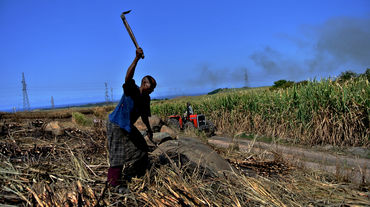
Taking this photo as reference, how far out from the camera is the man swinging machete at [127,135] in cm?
302

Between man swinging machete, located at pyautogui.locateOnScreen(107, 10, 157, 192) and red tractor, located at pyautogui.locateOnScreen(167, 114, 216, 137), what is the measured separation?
7.83 m

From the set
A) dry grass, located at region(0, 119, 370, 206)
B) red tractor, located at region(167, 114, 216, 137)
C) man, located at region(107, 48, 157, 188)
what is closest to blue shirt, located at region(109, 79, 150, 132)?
man, located at region(107, 48, 157, 188)

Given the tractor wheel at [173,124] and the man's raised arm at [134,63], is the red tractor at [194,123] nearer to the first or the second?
the tractor wheel at [173,124]

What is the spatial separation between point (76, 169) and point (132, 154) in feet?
2.29

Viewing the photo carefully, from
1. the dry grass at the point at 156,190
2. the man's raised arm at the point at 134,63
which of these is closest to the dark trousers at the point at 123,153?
the dry grass at the point at 156,190

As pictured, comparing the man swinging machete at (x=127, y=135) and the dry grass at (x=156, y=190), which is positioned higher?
the man swinging machete at (x=127, y=135)

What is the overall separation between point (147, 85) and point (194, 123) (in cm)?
847

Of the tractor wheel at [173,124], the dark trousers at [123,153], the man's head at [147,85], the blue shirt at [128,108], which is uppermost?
the man's head at [147,85]

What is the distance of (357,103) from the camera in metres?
7.61

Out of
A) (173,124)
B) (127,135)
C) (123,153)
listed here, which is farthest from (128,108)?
(173,124)

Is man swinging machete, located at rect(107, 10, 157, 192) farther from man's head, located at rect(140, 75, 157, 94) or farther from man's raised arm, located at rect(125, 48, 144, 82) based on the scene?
man's raised arm, located at rect(125, 48, 144, 82)

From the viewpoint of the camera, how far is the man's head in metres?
3.15

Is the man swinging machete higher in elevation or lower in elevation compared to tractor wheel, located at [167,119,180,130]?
higher

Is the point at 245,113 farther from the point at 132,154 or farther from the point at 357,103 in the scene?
the point at 132,154
